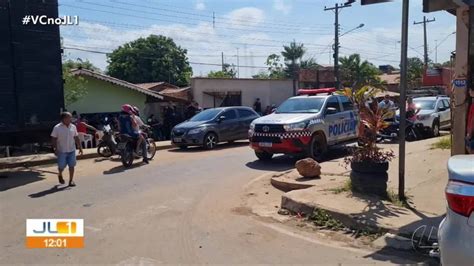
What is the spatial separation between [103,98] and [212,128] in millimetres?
9503

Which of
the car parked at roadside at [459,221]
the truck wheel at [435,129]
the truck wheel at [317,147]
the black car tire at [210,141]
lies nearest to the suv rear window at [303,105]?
the truck wheel at [317,147]

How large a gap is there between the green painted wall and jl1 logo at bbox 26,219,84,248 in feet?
52.9

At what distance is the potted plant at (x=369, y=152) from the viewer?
7164 millimetres

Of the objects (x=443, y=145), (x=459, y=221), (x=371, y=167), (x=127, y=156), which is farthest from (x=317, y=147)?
(x=459, y=221)

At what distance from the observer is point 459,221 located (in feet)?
8.96

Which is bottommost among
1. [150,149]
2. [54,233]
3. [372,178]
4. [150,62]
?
[54,233]

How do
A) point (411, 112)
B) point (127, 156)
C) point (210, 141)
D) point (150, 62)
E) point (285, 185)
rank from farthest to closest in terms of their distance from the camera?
point (150, 62) < point (411, 112) < point (210, 141) < point (127, 156) < point (285, 185)

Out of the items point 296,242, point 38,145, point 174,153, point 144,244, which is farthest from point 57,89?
point 296,242

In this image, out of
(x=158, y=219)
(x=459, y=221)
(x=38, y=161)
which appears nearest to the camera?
(x=459, y=221)

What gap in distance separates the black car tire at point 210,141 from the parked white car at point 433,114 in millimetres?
7661

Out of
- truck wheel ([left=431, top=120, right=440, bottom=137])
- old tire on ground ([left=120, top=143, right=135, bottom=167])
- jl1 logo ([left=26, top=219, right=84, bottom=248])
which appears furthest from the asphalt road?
truck wheel ([left=431, top=120, right=440, bottom=137])

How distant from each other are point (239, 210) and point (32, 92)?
22.0 feet

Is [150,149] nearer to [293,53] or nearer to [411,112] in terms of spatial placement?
[411,112]

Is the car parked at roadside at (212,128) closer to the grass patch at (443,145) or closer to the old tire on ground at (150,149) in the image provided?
the old tire on ground at (150,149)
